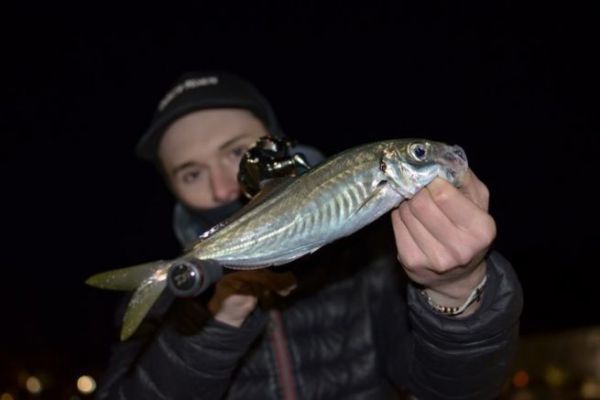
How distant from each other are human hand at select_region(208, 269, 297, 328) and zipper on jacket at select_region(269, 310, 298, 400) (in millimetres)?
538

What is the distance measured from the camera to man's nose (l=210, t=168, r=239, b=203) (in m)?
3.84

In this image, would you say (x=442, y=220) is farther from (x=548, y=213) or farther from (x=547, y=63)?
(x=548, y=213)

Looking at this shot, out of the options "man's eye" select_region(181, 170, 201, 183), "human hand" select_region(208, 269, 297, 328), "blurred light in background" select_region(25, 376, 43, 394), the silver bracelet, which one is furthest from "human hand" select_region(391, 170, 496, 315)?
"blurred light in background" select_region(25, 376, 43, 394)

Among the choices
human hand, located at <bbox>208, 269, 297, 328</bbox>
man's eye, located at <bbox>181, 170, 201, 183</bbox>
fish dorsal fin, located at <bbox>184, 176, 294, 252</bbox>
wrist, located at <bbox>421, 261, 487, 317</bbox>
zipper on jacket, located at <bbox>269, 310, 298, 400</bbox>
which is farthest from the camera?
man's eye, located at <bbox>181, 170, 201, 183</bbox>

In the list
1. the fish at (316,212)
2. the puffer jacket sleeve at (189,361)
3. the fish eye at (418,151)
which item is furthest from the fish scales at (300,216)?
the puffer jacket sleeve at (189,361)

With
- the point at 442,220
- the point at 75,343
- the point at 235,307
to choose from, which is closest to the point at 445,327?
the point at 442,220

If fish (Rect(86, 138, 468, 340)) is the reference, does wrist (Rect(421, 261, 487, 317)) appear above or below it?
below

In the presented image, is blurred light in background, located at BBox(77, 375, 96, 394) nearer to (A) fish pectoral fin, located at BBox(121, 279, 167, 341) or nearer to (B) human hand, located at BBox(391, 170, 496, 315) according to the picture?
(A) fish pectoral fin, located at BBox(121, 279, 167, 341)

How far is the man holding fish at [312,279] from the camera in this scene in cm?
222

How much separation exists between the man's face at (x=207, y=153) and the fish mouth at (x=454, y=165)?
6.17 feet

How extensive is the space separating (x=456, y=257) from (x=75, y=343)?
35.5 m

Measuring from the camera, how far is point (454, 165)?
7.29 feet

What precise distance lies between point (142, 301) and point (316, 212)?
73 centimetres

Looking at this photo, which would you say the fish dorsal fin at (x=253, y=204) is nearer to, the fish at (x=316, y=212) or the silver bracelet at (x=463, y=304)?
the fish at (x=316, y=212)
